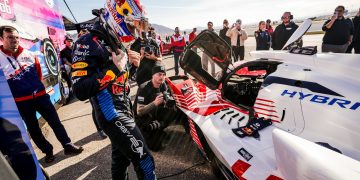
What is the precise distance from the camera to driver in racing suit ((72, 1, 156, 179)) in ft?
5.29

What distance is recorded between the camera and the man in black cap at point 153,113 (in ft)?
9.50

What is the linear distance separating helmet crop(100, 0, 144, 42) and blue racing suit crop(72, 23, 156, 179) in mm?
104

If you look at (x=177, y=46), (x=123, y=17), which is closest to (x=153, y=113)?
(x=123, y=17)

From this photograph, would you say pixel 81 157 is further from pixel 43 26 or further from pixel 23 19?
pixel 43 26

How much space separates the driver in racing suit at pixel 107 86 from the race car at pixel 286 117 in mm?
698

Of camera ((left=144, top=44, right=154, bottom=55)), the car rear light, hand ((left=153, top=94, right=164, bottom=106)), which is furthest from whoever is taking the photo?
camera ((left=144, top=44, right=154, bottom=55))

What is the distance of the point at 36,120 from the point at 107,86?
2416 mm

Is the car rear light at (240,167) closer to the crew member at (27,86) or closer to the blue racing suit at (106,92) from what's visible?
the blue racing suit at (106,92)

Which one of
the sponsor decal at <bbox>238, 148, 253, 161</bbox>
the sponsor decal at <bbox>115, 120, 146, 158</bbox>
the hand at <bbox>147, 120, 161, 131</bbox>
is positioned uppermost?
the sponsor decal at <bbox>115, 120, 146, 158</bbox>

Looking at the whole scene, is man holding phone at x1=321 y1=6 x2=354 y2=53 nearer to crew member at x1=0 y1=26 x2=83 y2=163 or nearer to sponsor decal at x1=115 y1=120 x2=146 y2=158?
sponsor decal at x1=115 y1=120 x2=146 y2=158

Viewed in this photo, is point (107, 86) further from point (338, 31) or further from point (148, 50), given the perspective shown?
point (338, 31)

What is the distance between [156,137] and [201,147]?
89cm

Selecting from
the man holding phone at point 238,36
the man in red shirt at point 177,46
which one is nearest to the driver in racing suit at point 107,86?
the man holding phone at point 238,36

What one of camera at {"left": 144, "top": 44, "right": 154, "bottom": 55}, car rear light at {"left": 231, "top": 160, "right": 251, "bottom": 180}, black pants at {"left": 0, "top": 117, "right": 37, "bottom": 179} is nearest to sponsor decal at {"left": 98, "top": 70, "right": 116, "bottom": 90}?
black pants at {"left": 0, "top": 117, "right": 37, "bottom": 179}
